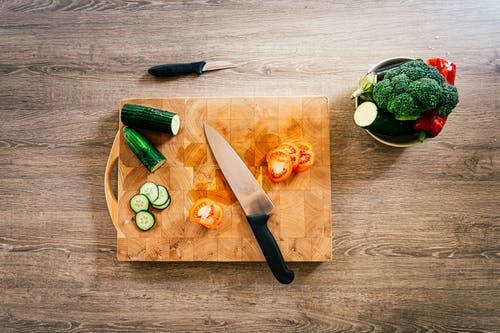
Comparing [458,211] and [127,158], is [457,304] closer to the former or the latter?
[458,211]

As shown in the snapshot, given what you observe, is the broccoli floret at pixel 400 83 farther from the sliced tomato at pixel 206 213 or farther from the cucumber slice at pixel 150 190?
the cucumber slice at pixel 150 190

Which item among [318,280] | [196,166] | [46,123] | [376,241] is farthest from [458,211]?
[46,123]

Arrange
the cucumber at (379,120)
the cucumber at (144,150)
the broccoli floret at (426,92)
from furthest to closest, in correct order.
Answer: the cucumber at (144,150) < the cucumber at (379,120) < the broccoli floret at (426,92)

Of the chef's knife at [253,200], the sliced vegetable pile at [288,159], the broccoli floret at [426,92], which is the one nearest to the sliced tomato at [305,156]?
the sliced vegetable pile at [288,159]

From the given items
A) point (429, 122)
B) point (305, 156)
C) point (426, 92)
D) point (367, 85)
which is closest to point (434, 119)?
point (429, 122)

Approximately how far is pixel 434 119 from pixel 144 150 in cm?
117

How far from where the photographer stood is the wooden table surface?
164 centimetres

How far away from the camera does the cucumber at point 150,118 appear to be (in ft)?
4.98

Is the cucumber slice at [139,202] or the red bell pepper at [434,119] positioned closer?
the red bell pepper at [434,119]

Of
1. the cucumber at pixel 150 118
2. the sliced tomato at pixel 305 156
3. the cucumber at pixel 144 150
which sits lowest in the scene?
the cucumber at pixel 144 150

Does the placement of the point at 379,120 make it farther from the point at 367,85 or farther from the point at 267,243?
the point at 267,243

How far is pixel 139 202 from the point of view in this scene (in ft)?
5.12

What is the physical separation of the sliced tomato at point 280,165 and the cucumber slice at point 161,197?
1.51 ft

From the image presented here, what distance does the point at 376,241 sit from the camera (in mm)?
1646
